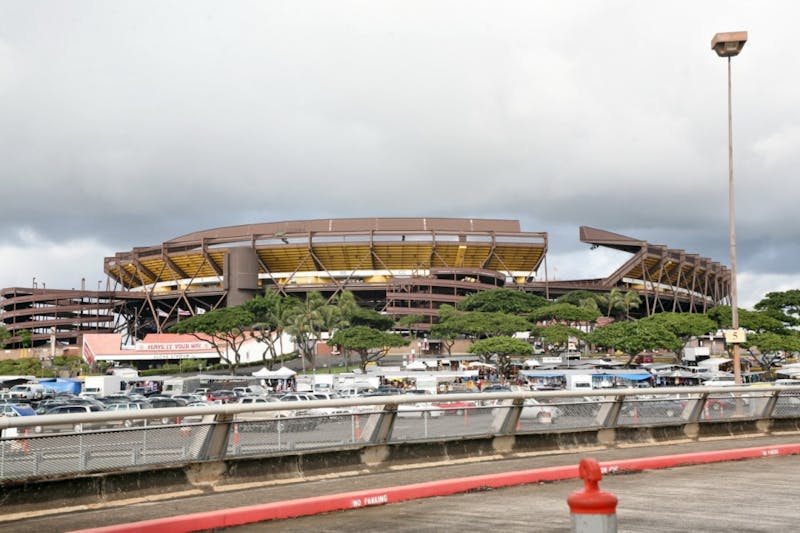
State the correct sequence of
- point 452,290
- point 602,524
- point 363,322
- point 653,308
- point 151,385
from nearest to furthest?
point 602,524
point 151,385
point 363,322
point 452,290
point 653,308

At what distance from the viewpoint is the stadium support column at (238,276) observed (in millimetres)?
141875

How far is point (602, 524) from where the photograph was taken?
171 inches

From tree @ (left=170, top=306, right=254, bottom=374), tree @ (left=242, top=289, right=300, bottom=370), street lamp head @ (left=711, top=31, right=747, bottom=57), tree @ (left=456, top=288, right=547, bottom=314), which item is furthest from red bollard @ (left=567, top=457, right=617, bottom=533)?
tree @ (left=456, top=288, right=547, bottom=314)

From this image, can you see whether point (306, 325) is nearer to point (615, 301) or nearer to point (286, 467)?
point (615, 301)

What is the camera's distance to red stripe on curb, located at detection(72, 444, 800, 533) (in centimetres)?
923

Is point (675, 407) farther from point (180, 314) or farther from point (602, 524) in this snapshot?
point (180, 314)

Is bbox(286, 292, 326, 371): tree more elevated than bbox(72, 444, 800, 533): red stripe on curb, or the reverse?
bbox(286, 292, 326, 371): tree

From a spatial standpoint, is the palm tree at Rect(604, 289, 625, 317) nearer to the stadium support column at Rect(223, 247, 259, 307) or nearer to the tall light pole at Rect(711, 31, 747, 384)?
the stadium support column at Rect(223, 247, 259, 307)

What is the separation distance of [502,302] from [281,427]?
10685 centimetres

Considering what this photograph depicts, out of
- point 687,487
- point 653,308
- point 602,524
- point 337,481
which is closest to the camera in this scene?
point 602,524

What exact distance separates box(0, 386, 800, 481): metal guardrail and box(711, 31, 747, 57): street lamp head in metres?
16.0

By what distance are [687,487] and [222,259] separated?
13813cm

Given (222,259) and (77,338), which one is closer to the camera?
(222,259)

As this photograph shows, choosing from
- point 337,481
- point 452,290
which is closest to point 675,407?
point 337,481
